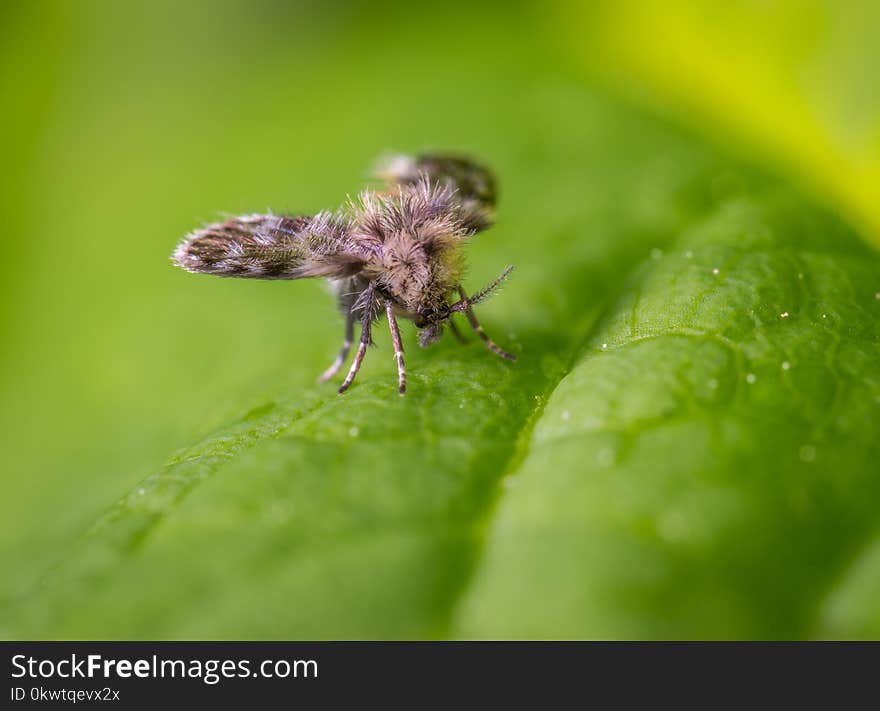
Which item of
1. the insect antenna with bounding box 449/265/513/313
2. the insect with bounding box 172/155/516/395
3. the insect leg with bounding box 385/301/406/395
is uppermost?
the insect with bounding box 172/155/516/395

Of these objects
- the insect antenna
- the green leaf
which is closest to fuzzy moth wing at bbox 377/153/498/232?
the insect antenna

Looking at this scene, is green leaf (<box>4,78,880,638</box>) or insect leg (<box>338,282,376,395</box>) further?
insect leg (<box>338,282,376,395</box>)

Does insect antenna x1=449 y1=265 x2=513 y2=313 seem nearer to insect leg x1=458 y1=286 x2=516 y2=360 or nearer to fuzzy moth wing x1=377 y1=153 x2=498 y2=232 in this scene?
insect leg x1=458 y1=286 x2=516 y2=360

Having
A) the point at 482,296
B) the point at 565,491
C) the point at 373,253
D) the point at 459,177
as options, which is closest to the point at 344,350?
the point at 373,253

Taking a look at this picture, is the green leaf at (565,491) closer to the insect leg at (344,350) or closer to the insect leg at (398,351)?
the insect leg at (398,351)

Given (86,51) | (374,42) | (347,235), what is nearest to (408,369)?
(347,235)

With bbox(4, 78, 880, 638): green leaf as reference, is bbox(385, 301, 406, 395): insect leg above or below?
above

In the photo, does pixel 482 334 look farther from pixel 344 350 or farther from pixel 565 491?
pixel 565 491
